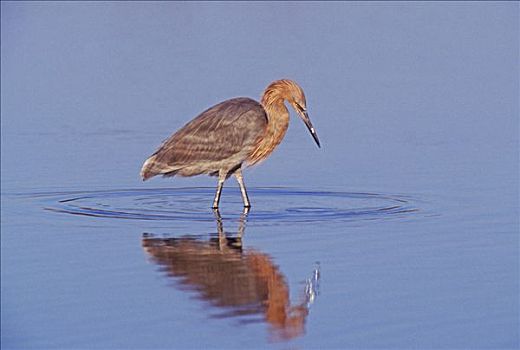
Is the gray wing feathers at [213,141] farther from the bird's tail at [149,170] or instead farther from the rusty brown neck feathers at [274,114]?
the rusty brown neck feathers at [274,114]

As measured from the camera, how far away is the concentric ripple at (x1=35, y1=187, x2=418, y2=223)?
1108 cm

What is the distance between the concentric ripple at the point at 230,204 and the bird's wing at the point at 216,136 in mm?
382

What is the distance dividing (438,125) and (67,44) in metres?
7.30

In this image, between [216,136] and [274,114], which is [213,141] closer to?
[216,136]

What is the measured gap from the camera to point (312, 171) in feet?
43.7

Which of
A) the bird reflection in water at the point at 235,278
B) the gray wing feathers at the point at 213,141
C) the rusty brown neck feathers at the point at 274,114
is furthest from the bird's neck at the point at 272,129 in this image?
the bird reflection in water at the point at 235,278

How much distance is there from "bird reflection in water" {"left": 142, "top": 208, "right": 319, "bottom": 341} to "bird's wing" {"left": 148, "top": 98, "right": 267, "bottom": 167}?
1631 millimetres

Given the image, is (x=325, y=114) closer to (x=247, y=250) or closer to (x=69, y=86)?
(x=69, y=86)

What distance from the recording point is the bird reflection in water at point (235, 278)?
25.8 ft

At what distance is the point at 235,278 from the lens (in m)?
8.82

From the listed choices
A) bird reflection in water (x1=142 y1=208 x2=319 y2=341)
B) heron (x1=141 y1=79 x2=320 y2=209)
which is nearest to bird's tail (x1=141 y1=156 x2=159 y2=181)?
heron (x1=141 y1=79 x2=320 y2=209)

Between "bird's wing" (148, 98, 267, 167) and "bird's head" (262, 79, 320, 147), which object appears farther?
"bird's head" (262, 79, 320, 147)

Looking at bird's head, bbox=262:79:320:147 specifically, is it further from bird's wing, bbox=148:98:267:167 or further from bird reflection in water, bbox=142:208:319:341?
bird reflection in water, bbox=142:208:319:341

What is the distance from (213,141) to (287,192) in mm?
840
